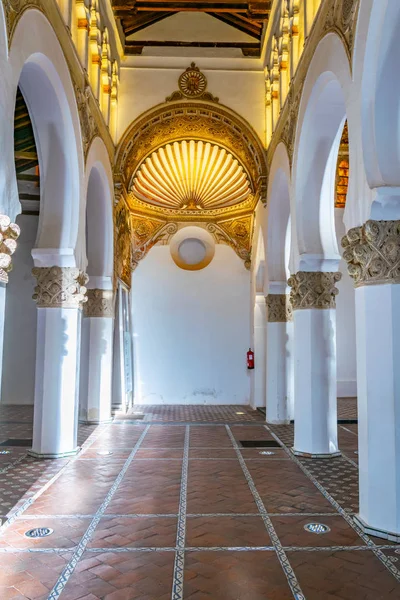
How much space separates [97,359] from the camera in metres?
9.77

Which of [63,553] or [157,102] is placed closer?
[63,553]

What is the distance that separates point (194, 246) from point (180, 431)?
6583 mm

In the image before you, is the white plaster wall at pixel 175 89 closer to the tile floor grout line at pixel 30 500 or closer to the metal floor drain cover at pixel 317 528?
the tile floor grout line at pixel 30 500

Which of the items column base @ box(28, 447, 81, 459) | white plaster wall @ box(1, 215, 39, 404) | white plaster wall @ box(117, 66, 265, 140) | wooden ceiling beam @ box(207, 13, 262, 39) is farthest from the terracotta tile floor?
wooden ceiling beam @ box(207, 13, 262, 39)

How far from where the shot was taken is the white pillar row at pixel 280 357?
978cm

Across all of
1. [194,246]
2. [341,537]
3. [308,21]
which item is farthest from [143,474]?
[194,246]

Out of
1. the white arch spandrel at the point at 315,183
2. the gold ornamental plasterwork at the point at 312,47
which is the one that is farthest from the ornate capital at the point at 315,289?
the gold ornamental plasterwork at the point at 312,47

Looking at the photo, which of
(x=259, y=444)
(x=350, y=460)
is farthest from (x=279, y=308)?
(x=350, y=460)

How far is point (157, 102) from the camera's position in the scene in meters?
10.6

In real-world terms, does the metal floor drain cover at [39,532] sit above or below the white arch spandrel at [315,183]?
below

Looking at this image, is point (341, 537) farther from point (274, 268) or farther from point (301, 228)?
point (274, 268)

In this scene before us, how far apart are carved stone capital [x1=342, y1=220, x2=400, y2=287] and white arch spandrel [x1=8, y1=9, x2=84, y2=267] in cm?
396

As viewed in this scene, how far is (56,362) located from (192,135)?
7.00 metres

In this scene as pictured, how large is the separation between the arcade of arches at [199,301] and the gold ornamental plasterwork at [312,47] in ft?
0.17
